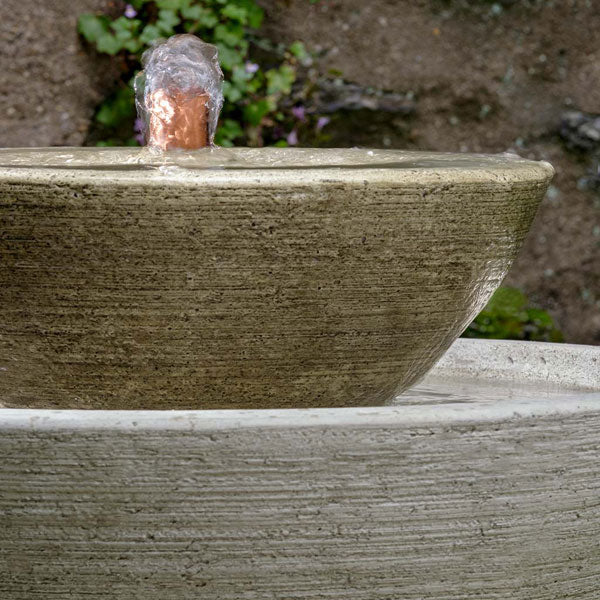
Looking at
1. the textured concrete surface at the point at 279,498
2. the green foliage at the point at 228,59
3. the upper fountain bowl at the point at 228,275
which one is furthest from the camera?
the green foliage at the point at 228,59

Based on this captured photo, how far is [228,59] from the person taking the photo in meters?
3.06

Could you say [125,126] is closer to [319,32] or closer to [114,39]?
[114,39]

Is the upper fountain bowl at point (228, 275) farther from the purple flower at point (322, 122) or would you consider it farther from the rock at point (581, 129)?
the rock at point (581, 129)

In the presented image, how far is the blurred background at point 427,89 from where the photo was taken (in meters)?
3.04

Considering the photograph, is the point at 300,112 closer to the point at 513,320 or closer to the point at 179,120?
the point at 513,320

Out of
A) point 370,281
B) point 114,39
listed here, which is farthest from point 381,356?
point 114,39

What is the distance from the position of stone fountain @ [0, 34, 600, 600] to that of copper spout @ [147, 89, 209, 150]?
0.37ft

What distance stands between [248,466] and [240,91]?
2.28 m

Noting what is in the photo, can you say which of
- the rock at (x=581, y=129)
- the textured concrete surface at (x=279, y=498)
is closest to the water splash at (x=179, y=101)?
the textured concrete surface at (x=279, y=498)

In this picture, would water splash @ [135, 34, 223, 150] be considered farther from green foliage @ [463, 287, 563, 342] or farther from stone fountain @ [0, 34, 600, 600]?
green foliage @ [463, 287, 563, 342]

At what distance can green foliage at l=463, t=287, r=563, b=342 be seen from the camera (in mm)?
3045

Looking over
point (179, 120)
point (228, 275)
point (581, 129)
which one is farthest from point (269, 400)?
point (581, 129)

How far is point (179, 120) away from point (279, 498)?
628 millimetres

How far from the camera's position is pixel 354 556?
0.94 metres
